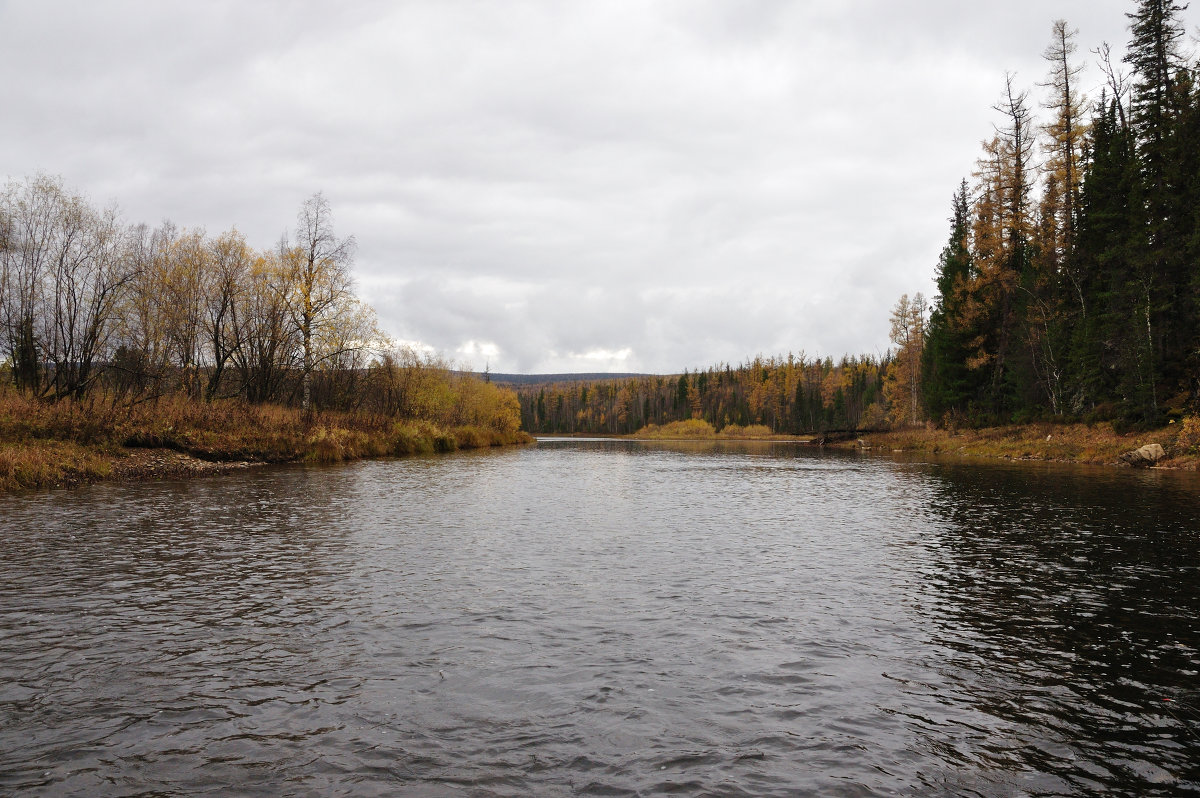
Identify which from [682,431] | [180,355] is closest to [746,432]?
[682,431]

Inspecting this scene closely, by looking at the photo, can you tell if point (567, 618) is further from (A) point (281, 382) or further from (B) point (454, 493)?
(A) point (281, 382)

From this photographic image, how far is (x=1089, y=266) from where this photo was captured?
152ft

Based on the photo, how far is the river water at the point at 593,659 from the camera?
544 cm

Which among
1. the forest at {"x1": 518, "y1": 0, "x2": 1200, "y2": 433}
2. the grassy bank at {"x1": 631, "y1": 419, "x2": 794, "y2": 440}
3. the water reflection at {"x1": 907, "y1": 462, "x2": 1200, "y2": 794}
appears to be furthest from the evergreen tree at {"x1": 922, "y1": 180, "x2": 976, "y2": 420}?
the grassy bank at {"x1": 631, "y1": 419, "x2": 794, "y2": 440}

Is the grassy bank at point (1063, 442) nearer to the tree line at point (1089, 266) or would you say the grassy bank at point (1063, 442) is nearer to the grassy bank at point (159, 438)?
the tree line at point (1089, 266)

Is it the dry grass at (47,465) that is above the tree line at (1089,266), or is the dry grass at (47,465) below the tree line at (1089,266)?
below

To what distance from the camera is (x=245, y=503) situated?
20.9m

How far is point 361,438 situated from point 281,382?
8016 millimetres

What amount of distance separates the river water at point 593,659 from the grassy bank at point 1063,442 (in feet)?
74.8

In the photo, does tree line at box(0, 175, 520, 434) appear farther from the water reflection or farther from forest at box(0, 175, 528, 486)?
the water reflection

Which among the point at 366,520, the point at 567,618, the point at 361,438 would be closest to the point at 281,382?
the point at 361,438

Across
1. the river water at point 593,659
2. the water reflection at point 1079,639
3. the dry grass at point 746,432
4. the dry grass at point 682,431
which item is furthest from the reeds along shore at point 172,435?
the dry grass at point 682,431

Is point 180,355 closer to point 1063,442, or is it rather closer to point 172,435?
point 172,435

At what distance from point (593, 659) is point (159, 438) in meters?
30.4
